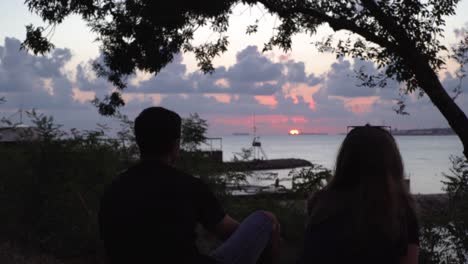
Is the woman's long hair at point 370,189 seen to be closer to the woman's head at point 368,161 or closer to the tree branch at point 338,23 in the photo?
the woman's head at point 368,161

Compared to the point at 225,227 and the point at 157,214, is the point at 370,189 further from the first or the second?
the point at 157,214

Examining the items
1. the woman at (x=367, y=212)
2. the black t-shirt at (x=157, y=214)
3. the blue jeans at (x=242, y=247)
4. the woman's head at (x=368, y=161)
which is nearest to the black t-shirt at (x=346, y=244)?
the woman at (x=367, y=212)

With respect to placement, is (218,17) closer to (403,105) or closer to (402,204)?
(403,105)

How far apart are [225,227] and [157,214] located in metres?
0.41

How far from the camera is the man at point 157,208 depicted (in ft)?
10.0

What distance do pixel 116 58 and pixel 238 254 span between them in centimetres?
758

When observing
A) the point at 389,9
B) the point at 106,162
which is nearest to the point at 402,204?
the point at 106,162

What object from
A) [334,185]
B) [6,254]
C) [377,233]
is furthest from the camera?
[6,254]

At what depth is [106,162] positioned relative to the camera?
25.9 ft

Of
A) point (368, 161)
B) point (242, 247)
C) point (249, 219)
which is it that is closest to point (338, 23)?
point (249, 219)

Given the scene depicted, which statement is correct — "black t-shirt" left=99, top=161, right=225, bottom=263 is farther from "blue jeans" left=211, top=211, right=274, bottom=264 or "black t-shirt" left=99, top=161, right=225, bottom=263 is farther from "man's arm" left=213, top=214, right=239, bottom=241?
"blue jeans" left=211, top=211, right=274, bottom=264

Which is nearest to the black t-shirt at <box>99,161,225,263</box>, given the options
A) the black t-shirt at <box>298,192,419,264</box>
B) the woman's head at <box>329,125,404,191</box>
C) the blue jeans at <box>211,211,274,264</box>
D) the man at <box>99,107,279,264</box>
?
the man at <box>99,107,279,264</box>

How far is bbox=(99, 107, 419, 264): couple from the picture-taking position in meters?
2.83

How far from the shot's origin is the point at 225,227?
3260 millimetres
